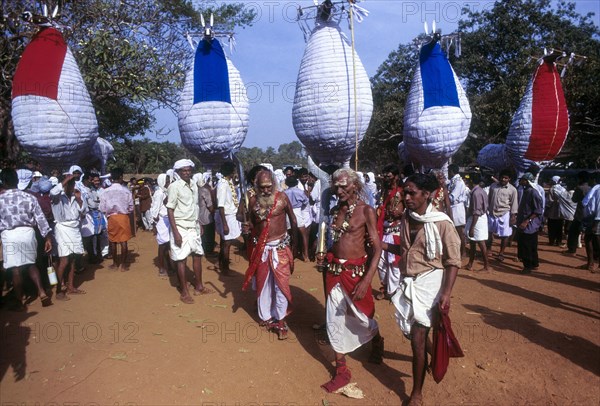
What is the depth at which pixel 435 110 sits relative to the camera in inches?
208

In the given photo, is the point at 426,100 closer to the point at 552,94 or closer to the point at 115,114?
the point at 552,94

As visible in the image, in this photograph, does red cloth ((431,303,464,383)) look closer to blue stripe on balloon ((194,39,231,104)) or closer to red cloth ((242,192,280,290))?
red cloth ((242,192,280,290))

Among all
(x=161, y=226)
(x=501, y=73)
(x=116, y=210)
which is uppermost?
(x=501, y=73)

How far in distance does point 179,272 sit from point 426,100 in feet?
12.9

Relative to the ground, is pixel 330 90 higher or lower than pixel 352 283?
higher

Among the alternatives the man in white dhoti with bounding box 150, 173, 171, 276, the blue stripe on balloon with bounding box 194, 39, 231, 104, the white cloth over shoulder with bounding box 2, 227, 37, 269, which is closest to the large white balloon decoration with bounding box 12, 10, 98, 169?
the white cloth over shoulder with bounding box 2, 227, 37, 269

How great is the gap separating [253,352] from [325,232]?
1.35 metres

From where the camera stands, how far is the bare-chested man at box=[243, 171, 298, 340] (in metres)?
4.19

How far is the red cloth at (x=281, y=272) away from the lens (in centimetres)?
416

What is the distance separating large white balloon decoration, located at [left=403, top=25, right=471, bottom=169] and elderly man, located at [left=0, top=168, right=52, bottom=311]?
4.85 meters

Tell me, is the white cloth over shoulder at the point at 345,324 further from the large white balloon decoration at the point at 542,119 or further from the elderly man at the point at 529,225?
the large white balloon decoration at the point at 542,119

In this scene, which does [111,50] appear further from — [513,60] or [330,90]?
[513,60]

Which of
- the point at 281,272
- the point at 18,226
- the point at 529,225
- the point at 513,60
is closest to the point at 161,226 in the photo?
the point at 18,226

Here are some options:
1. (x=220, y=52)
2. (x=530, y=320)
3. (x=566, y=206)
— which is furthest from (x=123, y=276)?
(x=566, y=206)
